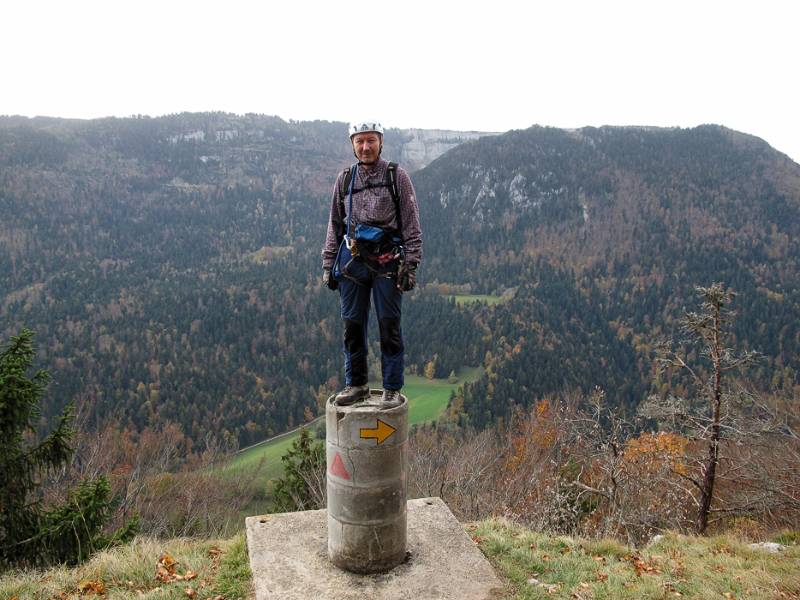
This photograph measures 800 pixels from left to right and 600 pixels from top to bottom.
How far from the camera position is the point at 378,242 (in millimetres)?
6582

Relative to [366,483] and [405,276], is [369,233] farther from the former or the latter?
[366,483]

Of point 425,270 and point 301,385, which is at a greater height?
point 425,270

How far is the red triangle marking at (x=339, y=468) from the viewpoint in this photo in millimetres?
6535

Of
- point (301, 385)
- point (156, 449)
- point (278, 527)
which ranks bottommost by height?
point (301, 385)

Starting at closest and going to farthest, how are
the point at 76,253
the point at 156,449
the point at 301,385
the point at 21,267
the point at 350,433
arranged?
1. the point at 350,433
2. the point at 156,449
3. the point at 301,385
4. the point at 21,267
5. the point at 76,253

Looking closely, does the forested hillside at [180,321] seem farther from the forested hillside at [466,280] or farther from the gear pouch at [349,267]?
the gear pouch at [349,267]

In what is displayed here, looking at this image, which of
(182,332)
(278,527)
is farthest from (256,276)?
(278,527)

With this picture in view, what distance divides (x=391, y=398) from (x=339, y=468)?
3.21ft

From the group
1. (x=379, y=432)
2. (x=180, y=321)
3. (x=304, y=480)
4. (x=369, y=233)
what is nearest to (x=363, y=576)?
(x=379, y=432)

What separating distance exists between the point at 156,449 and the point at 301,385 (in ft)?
130

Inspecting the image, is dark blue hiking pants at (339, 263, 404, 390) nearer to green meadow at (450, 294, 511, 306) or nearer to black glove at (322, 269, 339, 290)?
black glove at (322, 269, 339, 290)

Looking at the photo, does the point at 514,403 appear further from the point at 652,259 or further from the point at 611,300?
the point at 652,259

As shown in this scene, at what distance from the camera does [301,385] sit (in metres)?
89.2

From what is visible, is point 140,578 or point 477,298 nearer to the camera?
point 140,578
